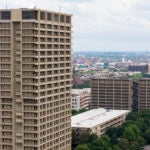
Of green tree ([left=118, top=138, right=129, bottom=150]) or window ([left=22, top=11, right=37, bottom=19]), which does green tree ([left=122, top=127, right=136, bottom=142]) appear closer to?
green tree ([left=118, top=138, right=129, bottom=150])

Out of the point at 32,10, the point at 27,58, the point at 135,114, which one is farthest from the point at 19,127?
the point at 135,114

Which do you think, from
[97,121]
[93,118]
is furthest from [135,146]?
[93,118]

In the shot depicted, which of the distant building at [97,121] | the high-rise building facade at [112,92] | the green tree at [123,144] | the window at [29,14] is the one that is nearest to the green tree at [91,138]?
the distant building at [97,121]

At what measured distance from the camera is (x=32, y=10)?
82.2 m

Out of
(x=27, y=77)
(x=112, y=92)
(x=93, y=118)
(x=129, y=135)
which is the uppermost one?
(x=27, y=77)

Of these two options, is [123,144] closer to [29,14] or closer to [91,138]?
[91,138]

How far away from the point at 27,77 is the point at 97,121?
61714 millimetres

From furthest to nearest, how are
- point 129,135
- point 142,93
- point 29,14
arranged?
point 142,93 → point 129,135 → point 29,14

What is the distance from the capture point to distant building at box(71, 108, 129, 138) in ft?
436

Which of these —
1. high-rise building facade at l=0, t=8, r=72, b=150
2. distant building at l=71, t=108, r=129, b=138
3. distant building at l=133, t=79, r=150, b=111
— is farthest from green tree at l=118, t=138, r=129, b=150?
distant building at l=133, t=79, r=150, b=111

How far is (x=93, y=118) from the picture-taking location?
484 feet

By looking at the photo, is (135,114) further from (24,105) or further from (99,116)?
(24,105)

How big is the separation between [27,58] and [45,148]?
15.2 metres

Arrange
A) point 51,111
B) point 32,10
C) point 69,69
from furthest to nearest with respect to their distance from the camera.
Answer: point 69,69, point 51,111, point 32,10
